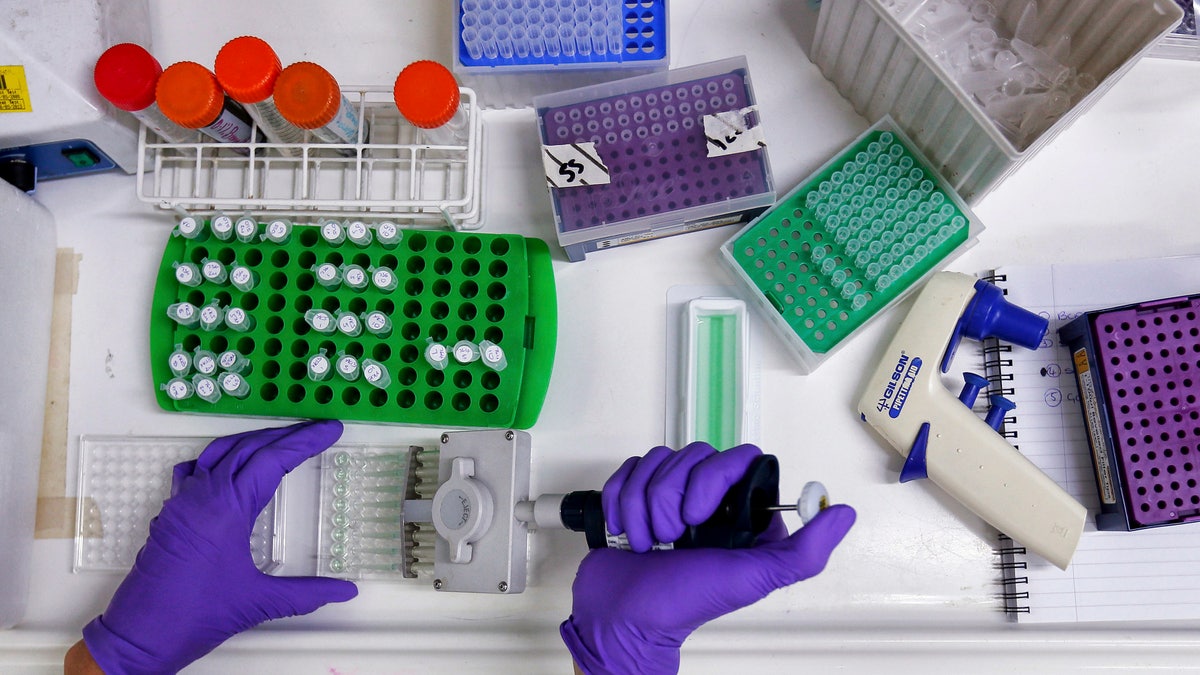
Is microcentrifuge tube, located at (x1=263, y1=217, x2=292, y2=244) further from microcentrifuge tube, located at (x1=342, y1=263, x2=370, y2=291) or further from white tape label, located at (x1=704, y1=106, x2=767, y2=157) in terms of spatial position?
white tape label, located at (x1=704, y1=106, x2=767, y2=157)

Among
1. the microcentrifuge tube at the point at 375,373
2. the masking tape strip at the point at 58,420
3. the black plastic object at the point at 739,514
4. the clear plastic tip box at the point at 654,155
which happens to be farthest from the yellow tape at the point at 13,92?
the black plastic object at the point at 739,514

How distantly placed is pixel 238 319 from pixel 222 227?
0.13 m

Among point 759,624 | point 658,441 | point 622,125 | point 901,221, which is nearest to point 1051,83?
point 901,221

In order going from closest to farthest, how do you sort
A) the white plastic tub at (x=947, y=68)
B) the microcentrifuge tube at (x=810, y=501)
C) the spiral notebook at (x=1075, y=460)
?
the microcentrifuge tube at (x=810, y=501) → the white plastic tub at (x=947, y=68) → the spiral notebook at (x=1075, y=460)

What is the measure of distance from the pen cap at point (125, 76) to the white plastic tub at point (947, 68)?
2.84 feet

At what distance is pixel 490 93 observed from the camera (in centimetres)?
117

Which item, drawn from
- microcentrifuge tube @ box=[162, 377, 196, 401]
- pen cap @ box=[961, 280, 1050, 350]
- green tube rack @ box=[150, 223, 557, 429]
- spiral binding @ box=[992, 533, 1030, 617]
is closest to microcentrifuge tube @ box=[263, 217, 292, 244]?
green tube rack @ box=[150, 223, 557, 429]

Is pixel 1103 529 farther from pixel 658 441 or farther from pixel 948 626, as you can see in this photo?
pixel 658 441

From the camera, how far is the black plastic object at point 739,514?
2.86ft

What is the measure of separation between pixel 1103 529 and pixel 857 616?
A: 0.33m

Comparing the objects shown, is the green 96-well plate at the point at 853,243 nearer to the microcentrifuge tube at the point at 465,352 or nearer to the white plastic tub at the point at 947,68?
the white plastic tub at the point at 947,68

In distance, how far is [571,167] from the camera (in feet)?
3.52

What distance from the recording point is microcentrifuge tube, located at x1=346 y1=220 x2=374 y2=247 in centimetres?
107

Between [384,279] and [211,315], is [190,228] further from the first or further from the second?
[384,279]
